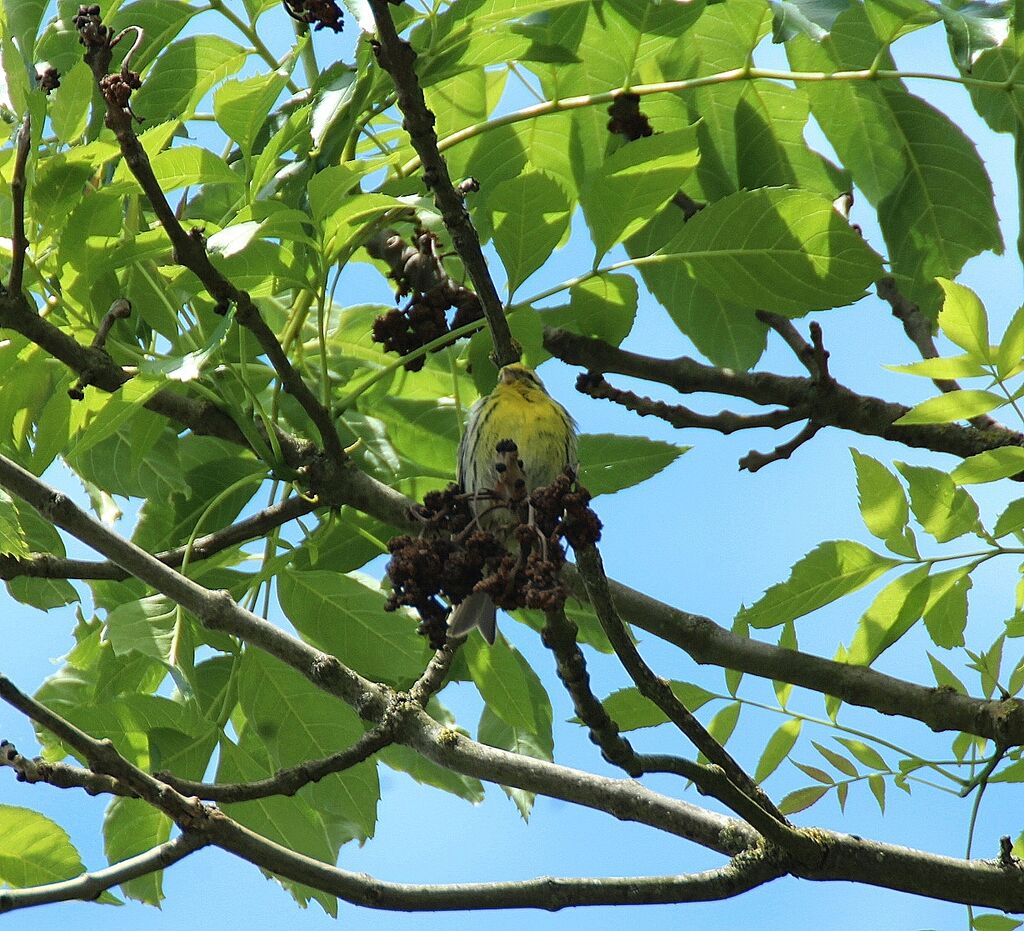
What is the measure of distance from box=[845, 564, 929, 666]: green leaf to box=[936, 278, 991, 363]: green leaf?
1.68 ft

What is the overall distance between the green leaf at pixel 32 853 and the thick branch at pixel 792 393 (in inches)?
73.7

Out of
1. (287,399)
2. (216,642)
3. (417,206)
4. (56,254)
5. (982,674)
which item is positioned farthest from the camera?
(287,399)

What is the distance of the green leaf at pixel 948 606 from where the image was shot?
2537 mm

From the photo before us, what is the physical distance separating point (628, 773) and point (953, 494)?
885mm

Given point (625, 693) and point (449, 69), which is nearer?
point (449, 69)

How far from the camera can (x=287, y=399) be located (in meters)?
3.33

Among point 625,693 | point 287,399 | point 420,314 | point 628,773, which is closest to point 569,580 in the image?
point 625,693

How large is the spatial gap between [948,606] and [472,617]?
1076 millimetres

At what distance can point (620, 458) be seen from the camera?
2998mm

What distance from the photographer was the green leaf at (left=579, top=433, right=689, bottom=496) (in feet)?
9.79

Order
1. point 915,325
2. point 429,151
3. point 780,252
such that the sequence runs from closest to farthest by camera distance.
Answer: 1. point 429,151
2. point 780,252
3. point 915,325

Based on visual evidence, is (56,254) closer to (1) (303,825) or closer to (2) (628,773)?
(1) (303,825)

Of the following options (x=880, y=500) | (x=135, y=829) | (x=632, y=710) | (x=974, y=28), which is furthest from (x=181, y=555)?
(x=974, y=28)

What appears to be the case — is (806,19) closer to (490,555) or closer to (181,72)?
(490,555)
